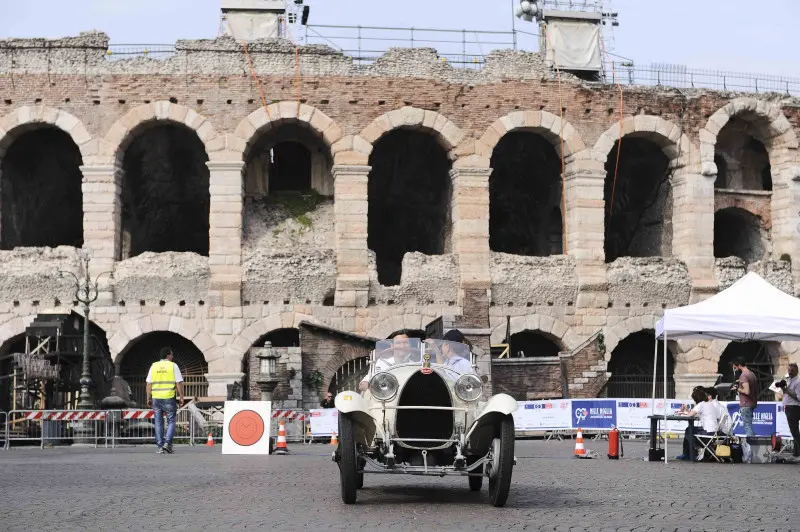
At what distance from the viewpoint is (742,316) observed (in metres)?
18.2

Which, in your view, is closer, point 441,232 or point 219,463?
point 219,463

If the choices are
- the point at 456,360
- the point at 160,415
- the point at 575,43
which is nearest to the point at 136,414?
the point at 160,415

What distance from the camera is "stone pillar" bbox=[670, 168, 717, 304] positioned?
31998 millimetres

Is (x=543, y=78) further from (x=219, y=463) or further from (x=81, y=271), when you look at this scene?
(x=219, y=463)

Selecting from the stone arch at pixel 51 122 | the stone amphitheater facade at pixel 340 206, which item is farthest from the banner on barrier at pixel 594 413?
the stone arch at pixel 51 122

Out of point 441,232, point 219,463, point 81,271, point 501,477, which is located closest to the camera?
point 501,477

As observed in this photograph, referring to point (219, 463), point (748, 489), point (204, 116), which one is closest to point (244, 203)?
point (204, 116)

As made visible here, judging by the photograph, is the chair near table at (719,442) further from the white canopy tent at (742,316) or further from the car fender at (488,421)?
the car fender at (488,421)

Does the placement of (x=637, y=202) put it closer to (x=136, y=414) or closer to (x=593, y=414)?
(x=593, y=414)

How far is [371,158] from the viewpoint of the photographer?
34625 millimetres

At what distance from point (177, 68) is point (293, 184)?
5.23m

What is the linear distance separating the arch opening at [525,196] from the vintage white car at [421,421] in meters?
23.6

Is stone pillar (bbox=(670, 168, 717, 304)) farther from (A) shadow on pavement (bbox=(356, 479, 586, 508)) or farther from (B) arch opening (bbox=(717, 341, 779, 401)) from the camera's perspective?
(A) shadow on pavement (bbox=(356, 479, 586, 508))

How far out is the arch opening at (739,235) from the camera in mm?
33778
